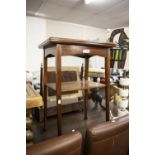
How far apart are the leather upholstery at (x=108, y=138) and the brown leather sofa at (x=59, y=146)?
0.47 ft

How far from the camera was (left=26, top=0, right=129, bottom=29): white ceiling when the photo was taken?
3204 millimetres

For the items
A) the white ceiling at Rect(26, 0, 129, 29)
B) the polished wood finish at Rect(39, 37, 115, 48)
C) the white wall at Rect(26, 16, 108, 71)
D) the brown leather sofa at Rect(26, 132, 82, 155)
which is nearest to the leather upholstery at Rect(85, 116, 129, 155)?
the brown leather sofa at Rect(26, 132, 82, 155)

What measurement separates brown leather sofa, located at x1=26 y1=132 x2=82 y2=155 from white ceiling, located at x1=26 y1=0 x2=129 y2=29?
301cm

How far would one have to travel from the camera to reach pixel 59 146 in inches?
30.6

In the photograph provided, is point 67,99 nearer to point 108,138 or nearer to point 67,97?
point 67,97

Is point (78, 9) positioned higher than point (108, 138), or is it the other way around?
point (78, 9)

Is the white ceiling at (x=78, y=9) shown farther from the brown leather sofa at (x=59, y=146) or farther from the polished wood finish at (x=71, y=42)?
the brown leather sofa at (x=59, y=146)

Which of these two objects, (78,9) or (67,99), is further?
(78,9)

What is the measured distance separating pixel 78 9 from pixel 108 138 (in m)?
3.35

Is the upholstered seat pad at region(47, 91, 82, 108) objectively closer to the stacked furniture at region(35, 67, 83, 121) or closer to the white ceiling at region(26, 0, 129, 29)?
the stacked furniture at region(35, 67, 83, 121)

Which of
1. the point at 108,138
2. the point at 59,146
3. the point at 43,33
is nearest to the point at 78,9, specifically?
the point at 43,33
